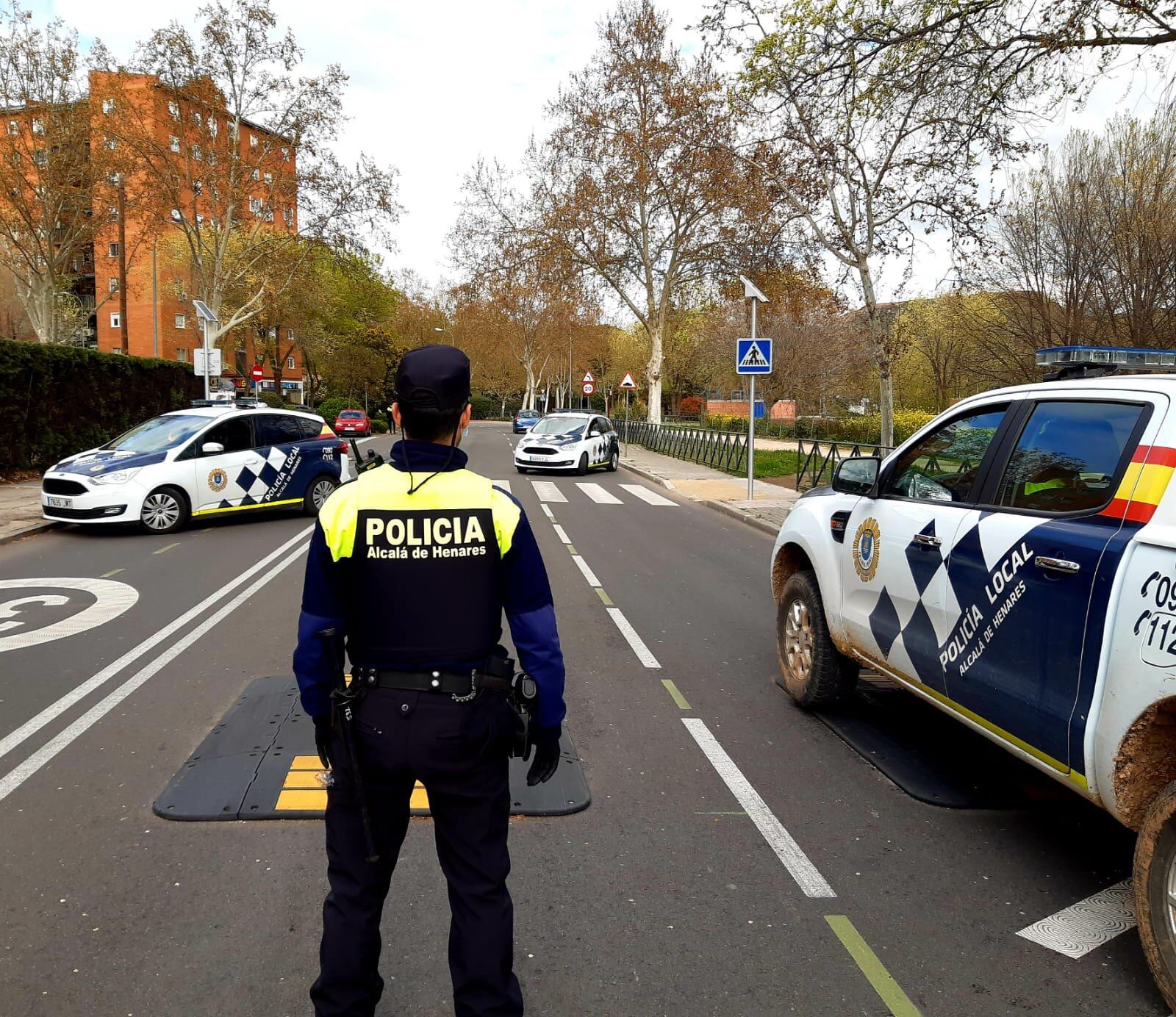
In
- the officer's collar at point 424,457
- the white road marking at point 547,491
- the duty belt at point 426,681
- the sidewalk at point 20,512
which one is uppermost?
the officer's collar at point 424,457

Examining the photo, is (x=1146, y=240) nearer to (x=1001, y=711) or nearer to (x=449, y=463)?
(x=1001, y=711)

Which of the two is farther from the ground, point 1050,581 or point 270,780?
point 1050,581

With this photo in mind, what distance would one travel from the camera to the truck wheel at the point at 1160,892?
2553mm

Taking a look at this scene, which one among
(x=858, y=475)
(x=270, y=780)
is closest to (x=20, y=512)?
(x=270, y=780)

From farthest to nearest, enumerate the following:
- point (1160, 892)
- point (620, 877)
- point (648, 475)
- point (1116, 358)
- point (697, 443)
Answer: point (697, 443) → point (648, 475) → point (1116, 358) → point (620, 877) → point (1160, 892)

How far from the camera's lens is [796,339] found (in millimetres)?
48688

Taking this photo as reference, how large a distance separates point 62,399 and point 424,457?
19.3 m

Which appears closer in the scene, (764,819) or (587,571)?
(764,819)

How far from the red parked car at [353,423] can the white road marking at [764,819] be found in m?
37.9

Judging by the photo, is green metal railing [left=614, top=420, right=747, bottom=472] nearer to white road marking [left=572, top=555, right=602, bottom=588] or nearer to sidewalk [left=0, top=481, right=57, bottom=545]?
white road marking [left=572, top=555, right=602, bottom=588]

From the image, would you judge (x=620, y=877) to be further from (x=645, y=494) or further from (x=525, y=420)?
(x=525, y=420)

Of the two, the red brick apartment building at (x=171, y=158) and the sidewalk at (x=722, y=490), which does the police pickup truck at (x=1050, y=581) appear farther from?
the red brick apartment building at (x=171, y=158)

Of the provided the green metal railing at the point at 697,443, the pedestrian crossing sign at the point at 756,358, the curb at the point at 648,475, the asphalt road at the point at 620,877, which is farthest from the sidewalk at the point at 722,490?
the asphalt road at the point at 620,877

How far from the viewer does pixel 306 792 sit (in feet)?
13.2
